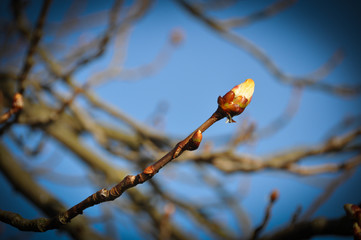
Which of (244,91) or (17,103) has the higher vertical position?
(17,103)

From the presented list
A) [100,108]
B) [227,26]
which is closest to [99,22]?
[100,108]

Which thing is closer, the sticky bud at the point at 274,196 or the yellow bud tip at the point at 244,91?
the yellow bud tip at the point at 244,91

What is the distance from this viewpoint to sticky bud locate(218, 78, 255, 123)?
324 mm

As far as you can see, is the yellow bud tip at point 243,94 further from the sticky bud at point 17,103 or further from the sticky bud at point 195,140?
the sticky bud at point 17,103

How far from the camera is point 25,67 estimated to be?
86 centimetres

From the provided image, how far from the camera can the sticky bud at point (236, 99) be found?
324 mm

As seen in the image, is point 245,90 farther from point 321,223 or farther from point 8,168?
point 8,168

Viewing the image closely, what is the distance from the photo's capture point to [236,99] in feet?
1.08

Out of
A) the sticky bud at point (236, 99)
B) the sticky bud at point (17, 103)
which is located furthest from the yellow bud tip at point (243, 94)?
the sticky bud at point (17, 103)

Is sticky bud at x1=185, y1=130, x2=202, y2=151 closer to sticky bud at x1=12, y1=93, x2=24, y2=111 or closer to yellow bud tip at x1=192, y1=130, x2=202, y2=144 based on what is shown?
yellow bud tip at x1=192, y1=130, x2=202, y2=144

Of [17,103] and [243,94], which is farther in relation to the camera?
[17,103]

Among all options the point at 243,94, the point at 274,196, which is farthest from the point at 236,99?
the point at 274,196

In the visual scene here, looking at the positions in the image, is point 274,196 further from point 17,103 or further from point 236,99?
point 17,103

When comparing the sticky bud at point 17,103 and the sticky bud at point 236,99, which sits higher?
the sticky bud at point 17,103
